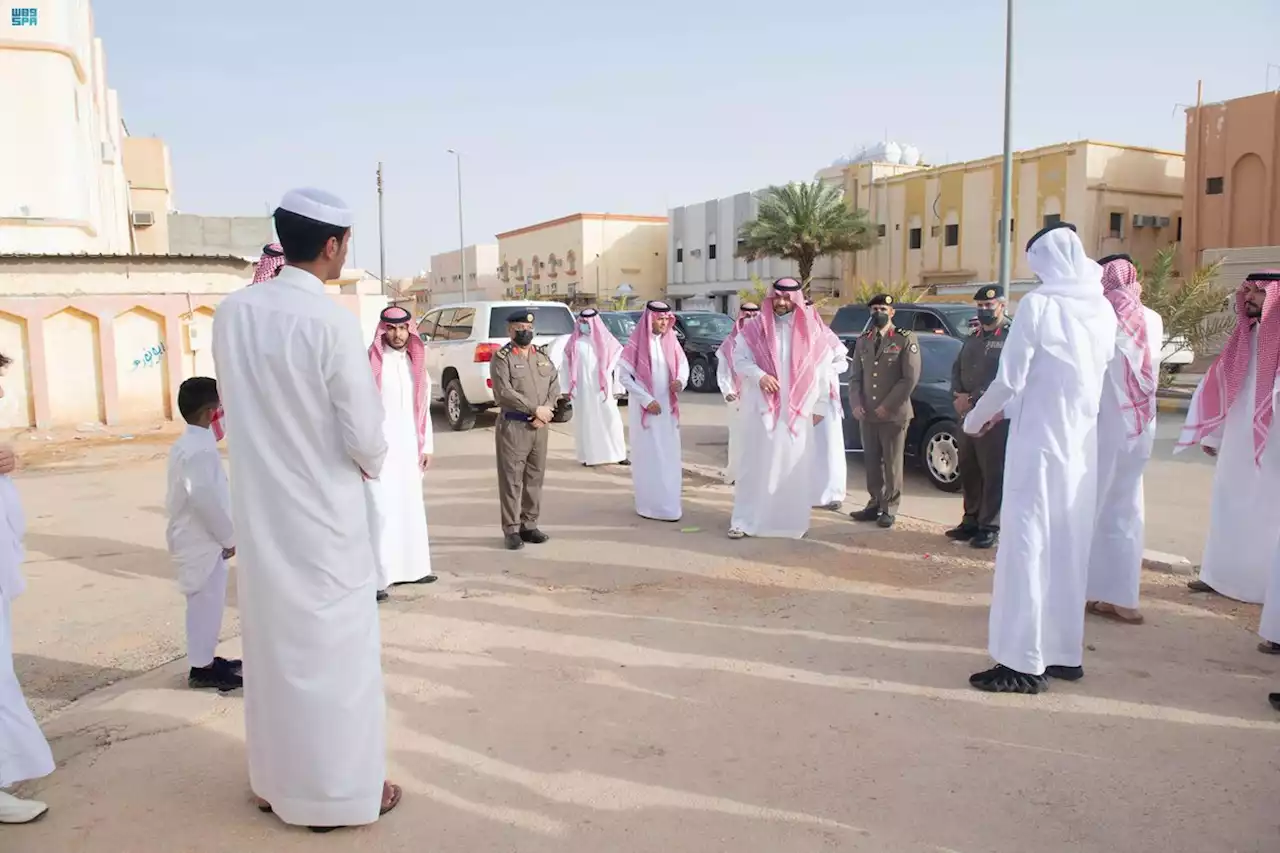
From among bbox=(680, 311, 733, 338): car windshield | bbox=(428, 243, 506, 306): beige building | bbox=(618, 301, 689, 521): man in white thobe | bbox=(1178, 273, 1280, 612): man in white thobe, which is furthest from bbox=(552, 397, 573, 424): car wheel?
bbox=(428, 243, 506, 306): beige building

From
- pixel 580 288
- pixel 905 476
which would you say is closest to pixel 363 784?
pixel 905 476

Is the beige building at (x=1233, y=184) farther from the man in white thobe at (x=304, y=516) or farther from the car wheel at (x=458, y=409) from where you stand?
the man in white thobe at (x=304, y=516)

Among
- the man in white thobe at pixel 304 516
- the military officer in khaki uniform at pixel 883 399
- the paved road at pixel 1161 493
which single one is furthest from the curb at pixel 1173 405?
the man in white thobe at pixel 304 516

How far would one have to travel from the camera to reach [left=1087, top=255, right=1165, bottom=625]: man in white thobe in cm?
507

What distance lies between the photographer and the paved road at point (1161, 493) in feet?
23.2

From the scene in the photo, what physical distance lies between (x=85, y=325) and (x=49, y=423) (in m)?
1.50

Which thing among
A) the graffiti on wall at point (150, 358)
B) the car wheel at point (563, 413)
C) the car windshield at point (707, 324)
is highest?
the car windshield at point (707, 324)

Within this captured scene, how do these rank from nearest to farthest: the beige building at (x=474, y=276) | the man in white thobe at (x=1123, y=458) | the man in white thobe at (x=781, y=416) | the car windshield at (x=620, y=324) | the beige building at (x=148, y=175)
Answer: the man in white thobe at (x=1123, y=458)
the man in white thobe at (x=781, y=416)
the car windshield at (x=620, y=324)
the beige building at (x=148, y=175)
the beige building at (x=474, y=276)

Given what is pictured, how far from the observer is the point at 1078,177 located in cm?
2908

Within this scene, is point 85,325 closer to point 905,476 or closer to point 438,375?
point 438,375

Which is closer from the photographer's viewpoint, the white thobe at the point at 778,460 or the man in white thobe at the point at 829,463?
the white thobe at the point at 778,460

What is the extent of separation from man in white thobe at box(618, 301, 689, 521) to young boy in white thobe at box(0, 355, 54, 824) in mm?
4990

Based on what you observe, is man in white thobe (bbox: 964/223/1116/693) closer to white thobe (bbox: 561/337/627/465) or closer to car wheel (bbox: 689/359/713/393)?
white thobe (bbox: 561/337/627/465)

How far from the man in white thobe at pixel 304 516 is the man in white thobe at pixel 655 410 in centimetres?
486
